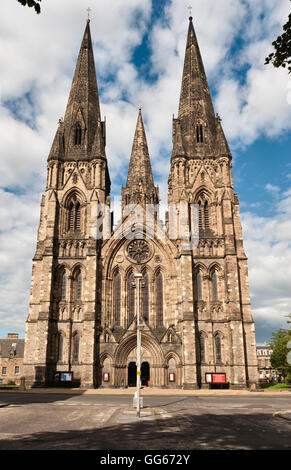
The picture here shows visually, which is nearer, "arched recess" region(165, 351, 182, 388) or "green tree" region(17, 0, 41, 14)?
"green tree" region(17, 0, 41, 14)

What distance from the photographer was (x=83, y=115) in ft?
160

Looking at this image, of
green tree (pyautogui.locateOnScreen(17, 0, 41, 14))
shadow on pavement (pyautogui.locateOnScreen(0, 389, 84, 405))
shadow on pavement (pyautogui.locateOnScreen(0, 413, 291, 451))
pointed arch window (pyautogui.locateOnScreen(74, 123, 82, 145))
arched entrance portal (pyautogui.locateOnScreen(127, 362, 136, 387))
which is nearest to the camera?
green tree (pyautogui.locateOnScreen(17, 0, 41, 14))

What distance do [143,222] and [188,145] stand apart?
36.9 ft

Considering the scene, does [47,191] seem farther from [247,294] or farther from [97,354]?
[247,294]

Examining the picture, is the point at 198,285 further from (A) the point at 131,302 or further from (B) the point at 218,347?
(A) the point at 131,302

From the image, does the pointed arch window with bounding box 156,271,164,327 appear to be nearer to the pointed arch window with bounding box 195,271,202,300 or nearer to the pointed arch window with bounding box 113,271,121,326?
the pointed arch window with bounding box 195,271,202,300

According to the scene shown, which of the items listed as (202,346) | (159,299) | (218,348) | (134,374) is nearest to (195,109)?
(159,299)

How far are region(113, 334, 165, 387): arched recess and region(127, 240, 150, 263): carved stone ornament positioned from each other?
8.23 meters

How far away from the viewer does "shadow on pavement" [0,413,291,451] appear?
1002 centimetres

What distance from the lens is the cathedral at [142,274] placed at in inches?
1474

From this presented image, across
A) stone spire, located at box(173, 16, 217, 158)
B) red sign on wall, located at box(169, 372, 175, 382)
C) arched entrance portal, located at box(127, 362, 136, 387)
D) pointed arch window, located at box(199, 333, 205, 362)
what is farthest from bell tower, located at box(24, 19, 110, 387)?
stone spire, located at box(173, 16, 217, 158)

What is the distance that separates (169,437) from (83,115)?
143ft

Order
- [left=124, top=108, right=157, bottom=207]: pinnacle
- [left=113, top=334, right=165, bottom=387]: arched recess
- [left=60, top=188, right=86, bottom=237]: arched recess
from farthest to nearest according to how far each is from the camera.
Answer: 1. [left=124, top=108, right=157, bottom=207]: pinnacle
2. [left=60, top=188, right=86, bottom=237]: arched recess
3. [left=113, top=334, right=165, bottom=387]: arched recess
